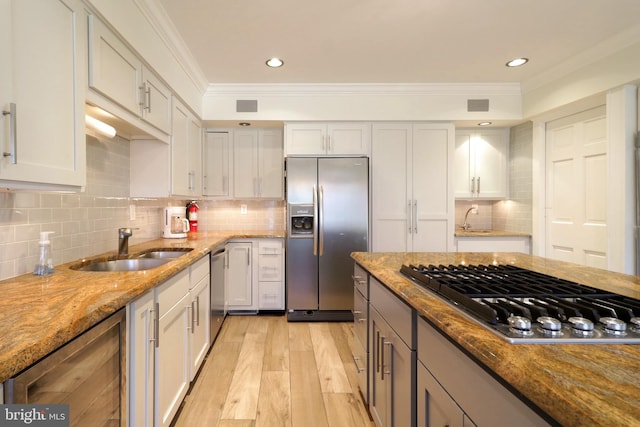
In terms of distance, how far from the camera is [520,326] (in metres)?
0.73

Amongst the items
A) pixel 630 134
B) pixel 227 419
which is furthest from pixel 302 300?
pixel 630 134

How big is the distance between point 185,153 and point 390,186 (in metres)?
2.18

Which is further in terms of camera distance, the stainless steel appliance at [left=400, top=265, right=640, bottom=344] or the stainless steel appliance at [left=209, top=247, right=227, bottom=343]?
the stainless steel appliance at [left=209, top=247, right=227, bottom=343]

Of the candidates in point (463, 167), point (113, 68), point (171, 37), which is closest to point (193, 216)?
point (171, 37)

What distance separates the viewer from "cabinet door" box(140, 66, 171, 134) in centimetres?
206

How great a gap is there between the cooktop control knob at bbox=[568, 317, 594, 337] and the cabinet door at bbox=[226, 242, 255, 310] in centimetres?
322

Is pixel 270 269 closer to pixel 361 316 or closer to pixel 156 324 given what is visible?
pixel 361 316

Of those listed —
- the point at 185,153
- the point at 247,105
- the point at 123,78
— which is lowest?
the point at 185,153

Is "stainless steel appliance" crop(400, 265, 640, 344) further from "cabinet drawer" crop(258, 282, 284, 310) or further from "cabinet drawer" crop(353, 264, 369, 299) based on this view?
"cabinet drawer" crop(258, 282, 284, 310)

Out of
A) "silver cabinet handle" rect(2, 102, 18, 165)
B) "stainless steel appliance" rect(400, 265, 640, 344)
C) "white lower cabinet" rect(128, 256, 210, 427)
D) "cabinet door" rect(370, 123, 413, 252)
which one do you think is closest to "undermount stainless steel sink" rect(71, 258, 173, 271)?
"white lower cabinet" rect(128, 256, 210, 427)

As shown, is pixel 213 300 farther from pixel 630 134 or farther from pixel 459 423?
pixel 630 134

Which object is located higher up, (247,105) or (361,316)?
(247,105)

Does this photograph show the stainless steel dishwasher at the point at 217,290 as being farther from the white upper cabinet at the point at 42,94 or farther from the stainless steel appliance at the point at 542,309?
the stainless steel appliance at the point at 542,309

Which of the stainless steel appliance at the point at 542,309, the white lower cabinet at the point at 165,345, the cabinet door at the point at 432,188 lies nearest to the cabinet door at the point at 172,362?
the white lower cabinet at the point at 165,345
